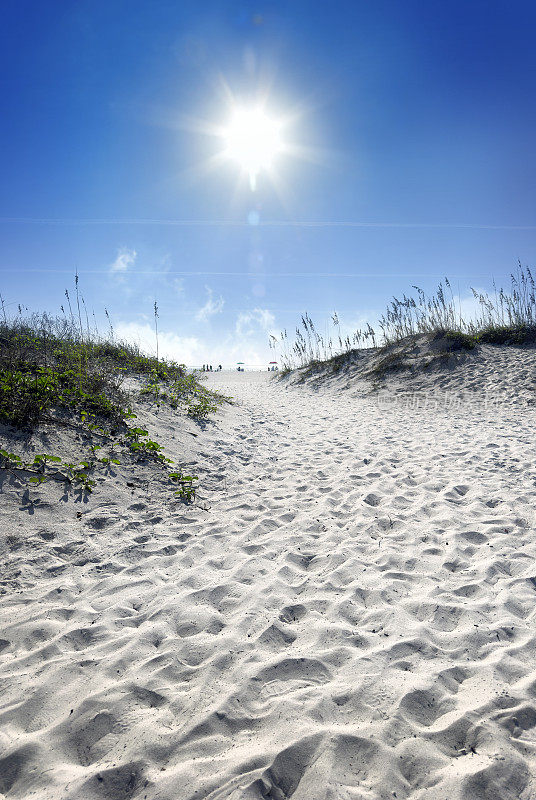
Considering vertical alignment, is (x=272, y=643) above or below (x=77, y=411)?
below

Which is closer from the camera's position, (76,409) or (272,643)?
(272,643)

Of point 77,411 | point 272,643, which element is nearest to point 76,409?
point 77,411

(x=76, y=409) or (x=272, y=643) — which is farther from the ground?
(x=76, y=409)

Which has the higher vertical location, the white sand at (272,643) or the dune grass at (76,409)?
the dune grass at (76,409)

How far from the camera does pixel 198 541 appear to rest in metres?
3.76

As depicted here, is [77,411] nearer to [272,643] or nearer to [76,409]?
[76,409]

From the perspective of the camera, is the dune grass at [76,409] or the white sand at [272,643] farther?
the dune grass at [76,409]

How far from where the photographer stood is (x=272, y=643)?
243 centimetres

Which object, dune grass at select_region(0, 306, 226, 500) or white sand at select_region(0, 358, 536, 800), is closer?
white sand at select_region(0, 358, 536, 800)

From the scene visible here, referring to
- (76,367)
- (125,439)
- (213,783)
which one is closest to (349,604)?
(213,783)

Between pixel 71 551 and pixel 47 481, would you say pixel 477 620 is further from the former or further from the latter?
pixel 47 481

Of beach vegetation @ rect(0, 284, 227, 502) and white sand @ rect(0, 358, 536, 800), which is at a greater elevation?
beach vegetation @ rect(0, 284, 227, 502)

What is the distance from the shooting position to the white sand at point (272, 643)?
168 centimetres

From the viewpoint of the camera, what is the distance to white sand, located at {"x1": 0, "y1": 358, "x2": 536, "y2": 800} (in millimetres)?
1682
